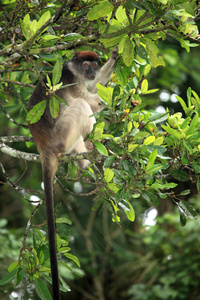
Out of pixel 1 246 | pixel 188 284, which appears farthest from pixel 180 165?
pixel 188 284

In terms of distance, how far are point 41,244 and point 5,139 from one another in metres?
0.96

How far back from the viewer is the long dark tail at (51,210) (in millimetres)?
2566

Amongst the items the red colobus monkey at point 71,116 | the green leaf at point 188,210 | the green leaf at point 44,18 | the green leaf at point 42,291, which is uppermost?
the green leaf at point 44,18

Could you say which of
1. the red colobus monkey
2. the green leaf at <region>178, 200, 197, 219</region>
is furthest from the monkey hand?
the green leaf at <region>178, 200, 197, 219</region>

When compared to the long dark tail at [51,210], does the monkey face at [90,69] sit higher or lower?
higher

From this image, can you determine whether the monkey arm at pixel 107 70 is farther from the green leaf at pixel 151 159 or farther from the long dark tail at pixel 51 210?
the green leaf at pixel 151 159

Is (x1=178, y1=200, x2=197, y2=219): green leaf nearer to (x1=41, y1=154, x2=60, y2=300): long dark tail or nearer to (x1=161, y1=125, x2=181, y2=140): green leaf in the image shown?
(x1=161, y1=125, x2=181, y2=140): green leaf

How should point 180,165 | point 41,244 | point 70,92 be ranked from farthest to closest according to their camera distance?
point 70,92 < point 41,244 < point 180,165

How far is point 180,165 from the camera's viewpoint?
8.98 ft

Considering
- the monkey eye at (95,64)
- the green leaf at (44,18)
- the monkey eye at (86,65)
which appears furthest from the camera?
the monkey eye at (95,64)

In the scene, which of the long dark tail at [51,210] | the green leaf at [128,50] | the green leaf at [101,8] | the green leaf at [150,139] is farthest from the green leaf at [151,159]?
the green leaf at [101,8]

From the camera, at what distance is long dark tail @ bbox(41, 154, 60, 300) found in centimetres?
257

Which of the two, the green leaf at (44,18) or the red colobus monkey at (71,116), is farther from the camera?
the red colobus monkey at (71,116)

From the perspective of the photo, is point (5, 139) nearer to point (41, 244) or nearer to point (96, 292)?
point (41, 244)
